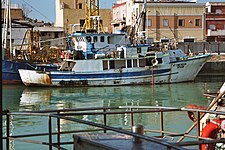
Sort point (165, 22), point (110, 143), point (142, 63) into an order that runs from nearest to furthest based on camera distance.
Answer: point (110, 143)
point (142, 63)
point (165, 22)

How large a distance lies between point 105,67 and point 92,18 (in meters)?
5.94

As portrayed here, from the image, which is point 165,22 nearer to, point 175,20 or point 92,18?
point 175,20

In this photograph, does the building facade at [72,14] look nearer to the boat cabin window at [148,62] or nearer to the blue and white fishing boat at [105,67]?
the blue and white fishing boat at [105,67]

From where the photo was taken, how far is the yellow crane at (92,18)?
123 ft

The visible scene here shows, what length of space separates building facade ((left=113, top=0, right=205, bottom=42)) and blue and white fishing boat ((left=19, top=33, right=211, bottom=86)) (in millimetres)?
19939

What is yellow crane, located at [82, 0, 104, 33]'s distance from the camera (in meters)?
37.5

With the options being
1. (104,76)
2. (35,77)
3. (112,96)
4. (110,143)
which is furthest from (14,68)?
(110,143)

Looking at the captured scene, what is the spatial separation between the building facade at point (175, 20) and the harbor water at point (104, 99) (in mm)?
18700

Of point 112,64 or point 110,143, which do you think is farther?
point 112,64

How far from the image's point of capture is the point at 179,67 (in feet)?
116

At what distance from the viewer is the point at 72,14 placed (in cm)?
6278

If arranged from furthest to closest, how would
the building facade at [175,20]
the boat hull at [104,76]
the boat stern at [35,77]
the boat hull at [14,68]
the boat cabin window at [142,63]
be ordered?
the building facade at [175,20] → the boat hull at [14,68] → the boat cabin window at [142,63] → the boat hull at [104,76] → the boat stern at [35,77]

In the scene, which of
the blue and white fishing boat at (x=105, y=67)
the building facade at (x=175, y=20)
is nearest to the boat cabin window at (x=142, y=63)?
the blue and white fishing boat at (x=105, y=67)

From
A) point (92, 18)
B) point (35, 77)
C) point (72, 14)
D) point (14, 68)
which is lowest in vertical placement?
point (35, 77)
